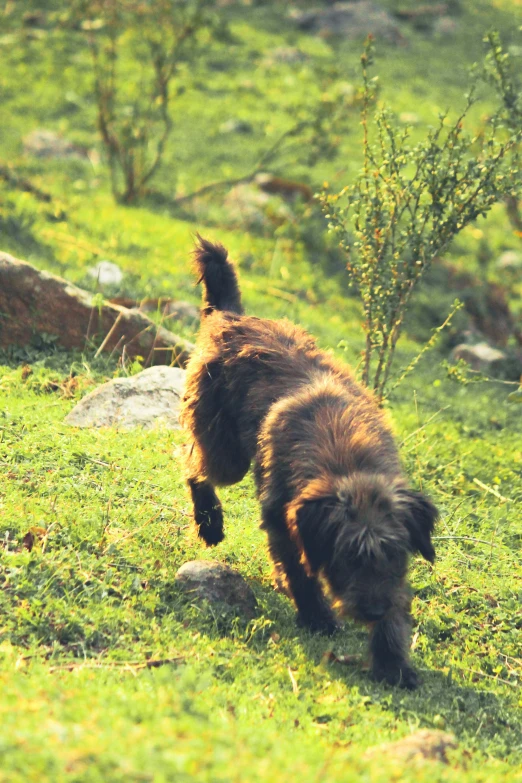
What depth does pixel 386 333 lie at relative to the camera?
7.78 metres

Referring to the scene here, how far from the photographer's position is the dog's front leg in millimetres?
4965

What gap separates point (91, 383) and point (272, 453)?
9.81ft

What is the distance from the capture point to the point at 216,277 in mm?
6723

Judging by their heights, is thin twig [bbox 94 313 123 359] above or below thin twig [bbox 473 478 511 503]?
above

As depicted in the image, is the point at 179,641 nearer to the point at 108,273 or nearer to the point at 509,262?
the point at 108,273

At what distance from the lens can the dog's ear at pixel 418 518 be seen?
5.05m

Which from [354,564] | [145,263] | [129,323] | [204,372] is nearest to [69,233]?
[145,263]

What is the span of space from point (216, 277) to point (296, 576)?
2343mm

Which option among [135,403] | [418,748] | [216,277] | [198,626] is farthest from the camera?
[135,403]

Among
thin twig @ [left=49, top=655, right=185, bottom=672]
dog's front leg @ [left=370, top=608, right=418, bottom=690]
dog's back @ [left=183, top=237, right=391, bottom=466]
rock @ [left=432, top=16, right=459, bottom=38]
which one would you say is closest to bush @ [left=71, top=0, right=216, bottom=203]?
dog's back @ [left=183, top=237, right=391, bottom=466]

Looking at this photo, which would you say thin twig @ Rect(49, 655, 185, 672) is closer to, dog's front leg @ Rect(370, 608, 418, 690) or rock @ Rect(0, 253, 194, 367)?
dog's front leg @ Rect(370, 608, 418, 690)

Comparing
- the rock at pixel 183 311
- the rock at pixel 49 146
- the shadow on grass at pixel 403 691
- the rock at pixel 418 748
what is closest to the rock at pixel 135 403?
the rock at pixel 183 311

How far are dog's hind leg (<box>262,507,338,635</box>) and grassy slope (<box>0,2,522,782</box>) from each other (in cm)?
13

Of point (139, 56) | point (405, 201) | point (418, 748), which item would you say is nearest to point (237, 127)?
point (139, 56)
